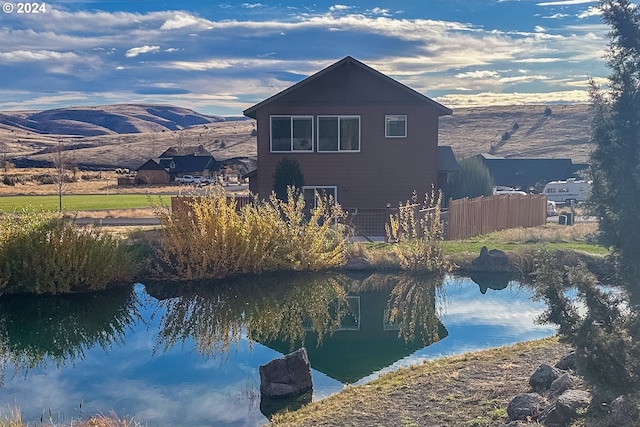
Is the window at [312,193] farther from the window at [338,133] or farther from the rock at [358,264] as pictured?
the rock at [358,264]

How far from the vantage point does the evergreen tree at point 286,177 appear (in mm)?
25250

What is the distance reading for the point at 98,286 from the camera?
16.7m

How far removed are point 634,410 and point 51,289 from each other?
14.6m

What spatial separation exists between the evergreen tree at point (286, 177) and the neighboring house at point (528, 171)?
2893cm

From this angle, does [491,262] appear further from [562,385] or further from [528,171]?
[528,171]

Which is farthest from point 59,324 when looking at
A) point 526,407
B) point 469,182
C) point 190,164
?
point 190,164

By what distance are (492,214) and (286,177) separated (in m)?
8.25

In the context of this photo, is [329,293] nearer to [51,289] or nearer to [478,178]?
[51,289]

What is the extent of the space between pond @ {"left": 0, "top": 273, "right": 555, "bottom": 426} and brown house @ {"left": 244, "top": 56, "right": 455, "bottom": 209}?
897 centimetres

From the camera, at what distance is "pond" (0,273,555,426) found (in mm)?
9539

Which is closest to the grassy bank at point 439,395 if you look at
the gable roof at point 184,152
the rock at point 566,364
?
the rock at point 566,364

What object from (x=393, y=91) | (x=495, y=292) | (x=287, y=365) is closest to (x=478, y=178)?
(x=393, y=91)

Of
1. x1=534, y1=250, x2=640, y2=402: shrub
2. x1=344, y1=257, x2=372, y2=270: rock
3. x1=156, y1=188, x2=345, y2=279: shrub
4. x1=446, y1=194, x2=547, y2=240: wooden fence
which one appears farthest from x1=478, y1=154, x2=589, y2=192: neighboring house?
x1=534, y1=250, x2=640, y2=402: shrub

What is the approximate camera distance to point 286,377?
9.27 meters
